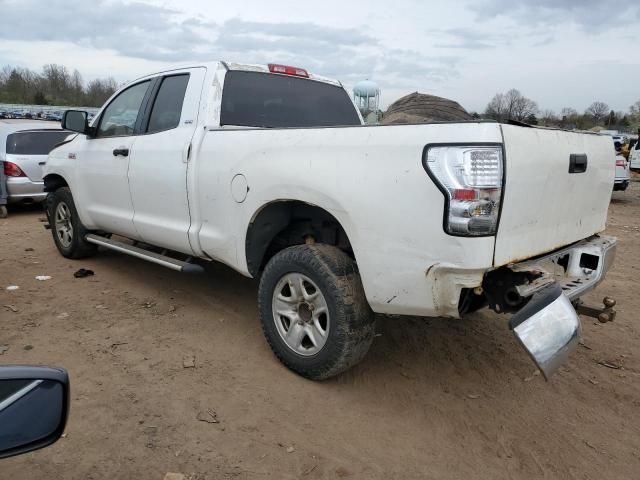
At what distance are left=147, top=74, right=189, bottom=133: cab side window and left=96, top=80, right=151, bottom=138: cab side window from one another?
307 millimetres

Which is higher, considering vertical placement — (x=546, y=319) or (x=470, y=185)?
(x=470, y=185)

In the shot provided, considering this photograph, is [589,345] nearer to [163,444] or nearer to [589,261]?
[589,261]

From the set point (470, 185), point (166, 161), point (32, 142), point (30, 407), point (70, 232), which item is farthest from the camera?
point (32, 142)

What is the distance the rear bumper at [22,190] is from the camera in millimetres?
9086

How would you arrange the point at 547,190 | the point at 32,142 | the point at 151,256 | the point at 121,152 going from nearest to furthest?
the point at 547,190 < the point at 151,256 < the point at 121,152 < the point at 32,142

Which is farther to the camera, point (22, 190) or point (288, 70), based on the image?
point (22, 190)

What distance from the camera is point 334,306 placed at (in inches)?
117

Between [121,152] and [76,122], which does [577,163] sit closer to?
[121,152]

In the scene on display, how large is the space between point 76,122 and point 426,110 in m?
3.49

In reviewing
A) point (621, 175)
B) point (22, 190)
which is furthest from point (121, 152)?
point (621, 175)

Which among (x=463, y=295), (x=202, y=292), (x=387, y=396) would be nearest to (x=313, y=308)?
(x=387, y=396)

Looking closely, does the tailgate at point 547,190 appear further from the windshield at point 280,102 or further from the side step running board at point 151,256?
the side step running board at point 151,256

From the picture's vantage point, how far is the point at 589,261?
3.22 metres

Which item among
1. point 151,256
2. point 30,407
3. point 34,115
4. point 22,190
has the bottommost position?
point 22,190
